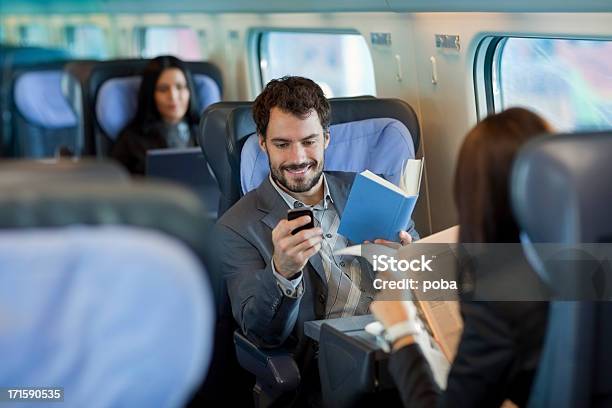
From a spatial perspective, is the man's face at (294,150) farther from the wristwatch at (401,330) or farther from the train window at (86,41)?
the train window at (86,41)

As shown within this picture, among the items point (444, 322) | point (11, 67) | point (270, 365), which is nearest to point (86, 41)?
point (11, 67)

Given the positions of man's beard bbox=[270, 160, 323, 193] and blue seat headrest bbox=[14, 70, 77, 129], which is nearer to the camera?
man's beard bbox=[270, 160, 323, 193]

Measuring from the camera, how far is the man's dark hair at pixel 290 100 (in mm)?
2938

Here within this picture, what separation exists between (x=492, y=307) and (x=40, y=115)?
4.84 metres

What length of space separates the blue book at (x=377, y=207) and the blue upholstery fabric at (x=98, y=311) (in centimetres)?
123

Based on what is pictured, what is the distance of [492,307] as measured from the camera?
1786 mm

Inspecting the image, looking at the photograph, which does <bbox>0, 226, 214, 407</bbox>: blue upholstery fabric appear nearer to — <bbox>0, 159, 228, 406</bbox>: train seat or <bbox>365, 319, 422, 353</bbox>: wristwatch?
<bbox>0, 159, 228, 406</bbox>: train seat

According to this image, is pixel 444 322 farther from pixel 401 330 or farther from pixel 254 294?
pixel 254 294

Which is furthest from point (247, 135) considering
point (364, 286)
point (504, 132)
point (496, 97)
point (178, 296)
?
point (178, 296)

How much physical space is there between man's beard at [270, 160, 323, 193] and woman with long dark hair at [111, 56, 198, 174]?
2.47m

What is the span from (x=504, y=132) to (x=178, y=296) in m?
0.66

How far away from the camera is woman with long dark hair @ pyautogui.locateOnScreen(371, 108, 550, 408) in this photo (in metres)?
1.76

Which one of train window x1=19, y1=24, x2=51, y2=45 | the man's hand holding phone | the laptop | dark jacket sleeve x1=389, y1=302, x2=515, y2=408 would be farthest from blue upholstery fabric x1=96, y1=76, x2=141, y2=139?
train window x1=19, y1=24, x2=51, y2=45

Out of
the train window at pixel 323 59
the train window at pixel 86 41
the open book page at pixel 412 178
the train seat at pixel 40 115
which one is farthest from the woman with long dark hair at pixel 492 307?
the train window at pixel 86 41
